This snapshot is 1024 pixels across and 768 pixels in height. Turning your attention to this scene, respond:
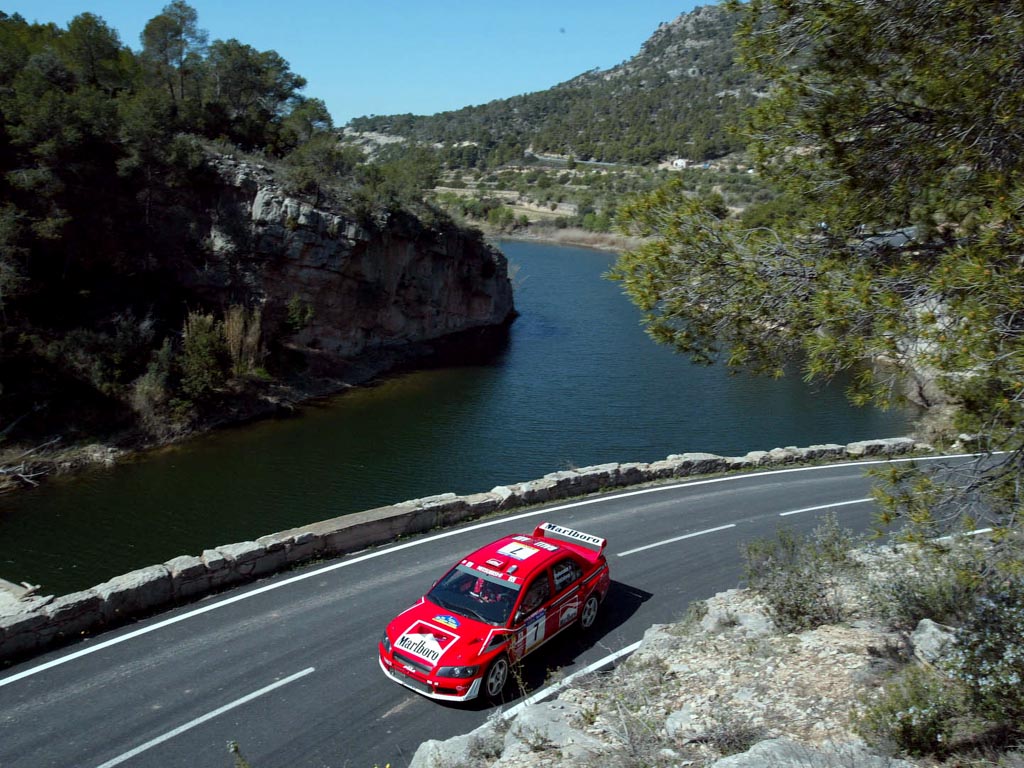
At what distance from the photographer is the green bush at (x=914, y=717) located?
597cm

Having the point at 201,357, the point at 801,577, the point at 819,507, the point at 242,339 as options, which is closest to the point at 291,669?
the point at 801,577

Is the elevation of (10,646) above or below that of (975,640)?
below

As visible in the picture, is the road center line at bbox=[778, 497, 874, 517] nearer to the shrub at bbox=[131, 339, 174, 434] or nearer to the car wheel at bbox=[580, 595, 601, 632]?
the car wheel at bbox=[580, 595, 601, 632]

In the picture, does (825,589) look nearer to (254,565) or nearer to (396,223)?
(254,565)

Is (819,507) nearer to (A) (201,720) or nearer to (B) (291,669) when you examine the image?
(B) (291,669)

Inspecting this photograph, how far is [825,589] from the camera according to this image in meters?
10.2

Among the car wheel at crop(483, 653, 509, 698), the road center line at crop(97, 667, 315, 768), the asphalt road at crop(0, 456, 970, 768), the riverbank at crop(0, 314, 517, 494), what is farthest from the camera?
the riverbank at crop(0, 314, 517, 494)

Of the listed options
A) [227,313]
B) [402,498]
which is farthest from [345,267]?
[402,498]

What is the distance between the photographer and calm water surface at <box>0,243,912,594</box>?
20.0 metres

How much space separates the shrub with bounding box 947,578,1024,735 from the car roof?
16.6ft

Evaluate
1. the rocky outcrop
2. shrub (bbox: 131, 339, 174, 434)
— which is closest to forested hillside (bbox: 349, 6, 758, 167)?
the rocky outcrop

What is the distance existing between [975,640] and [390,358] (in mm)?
34774

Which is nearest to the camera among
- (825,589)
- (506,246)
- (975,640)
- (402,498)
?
(975,640)

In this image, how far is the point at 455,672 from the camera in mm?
9062
